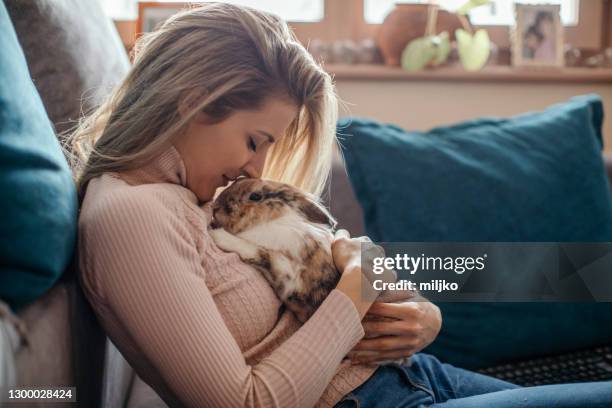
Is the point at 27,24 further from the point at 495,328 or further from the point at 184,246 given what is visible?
the point at 495,328

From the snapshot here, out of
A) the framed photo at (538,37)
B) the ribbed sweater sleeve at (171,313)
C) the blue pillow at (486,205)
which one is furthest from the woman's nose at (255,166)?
the framed photo at (538,37)

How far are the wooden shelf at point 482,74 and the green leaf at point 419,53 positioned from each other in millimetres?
47

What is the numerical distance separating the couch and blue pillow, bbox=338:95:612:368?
22.4 inches

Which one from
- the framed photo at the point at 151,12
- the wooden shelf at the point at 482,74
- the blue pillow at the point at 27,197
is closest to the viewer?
the blue pillow at the point at 27,197

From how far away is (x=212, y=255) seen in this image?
0.88 m

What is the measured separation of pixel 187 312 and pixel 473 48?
68.0 inches

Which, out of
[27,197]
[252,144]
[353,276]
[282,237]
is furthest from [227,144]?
[27,197]

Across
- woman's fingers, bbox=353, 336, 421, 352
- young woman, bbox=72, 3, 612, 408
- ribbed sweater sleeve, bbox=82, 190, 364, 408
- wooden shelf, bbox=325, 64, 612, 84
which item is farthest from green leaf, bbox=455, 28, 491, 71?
ribbed sweater sleeve, bbox=82, 190, 364, 408

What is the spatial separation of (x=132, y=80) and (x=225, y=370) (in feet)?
1.54

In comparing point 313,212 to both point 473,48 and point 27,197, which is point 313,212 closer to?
point 27,197

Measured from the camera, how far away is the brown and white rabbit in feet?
2.96

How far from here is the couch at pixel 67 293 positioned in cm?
65

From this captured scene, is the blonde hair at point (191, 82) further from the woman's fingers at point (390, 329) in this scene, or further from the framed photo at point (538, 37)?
the framed photo at point (538, 37)

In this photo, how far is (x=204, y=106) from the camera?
91 centimetres
